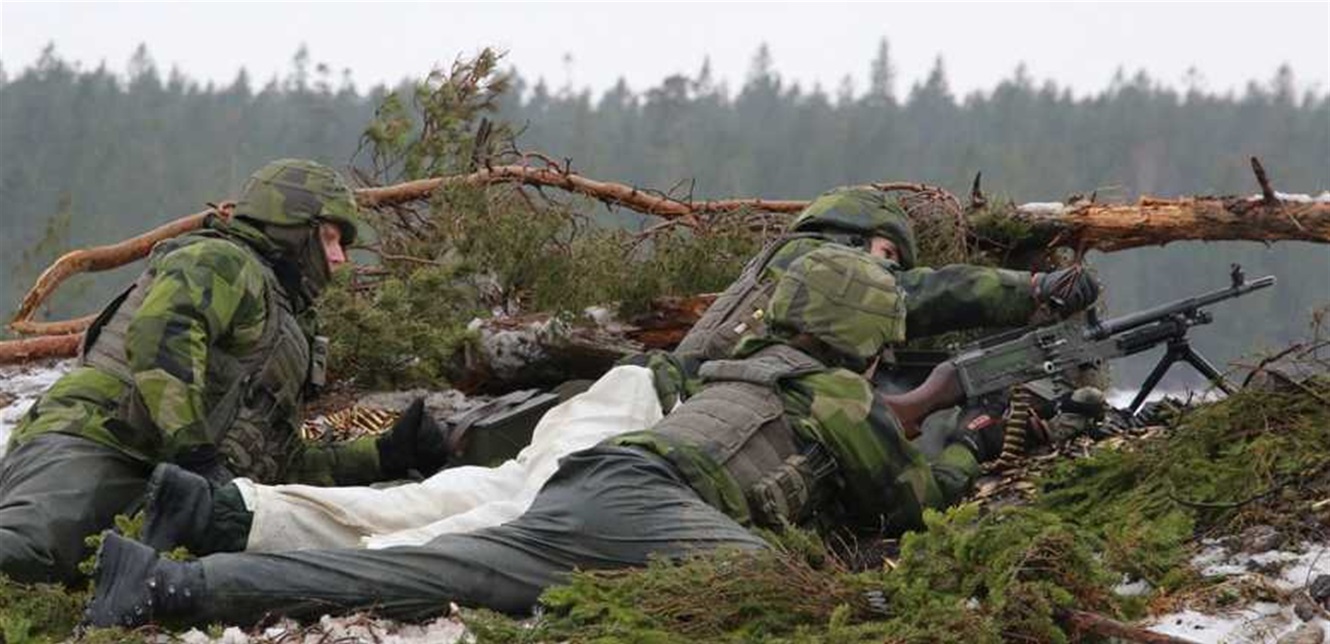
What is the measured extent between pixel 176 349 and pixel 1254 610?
3.53 m

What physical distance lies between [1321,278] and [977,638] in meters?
35.7

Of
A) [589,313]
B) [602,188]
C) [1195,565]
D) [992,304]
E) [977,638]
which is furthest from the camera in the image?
[602,188]

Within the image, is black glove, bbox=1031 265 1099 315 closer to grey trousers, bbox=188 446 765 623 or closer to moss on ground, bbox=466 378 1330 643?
moss on ground, bbox=466 378 1330 643

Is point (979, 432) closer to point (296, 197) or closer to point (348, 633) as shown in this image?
point (296, 197)

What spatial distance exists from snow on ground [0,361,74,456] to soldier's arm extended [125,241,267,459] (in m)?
2.55

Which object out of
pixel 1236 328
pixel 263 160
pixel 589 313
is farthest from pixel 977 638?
pixel 263 160

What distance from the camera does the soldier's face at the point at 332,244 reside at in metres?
7.59

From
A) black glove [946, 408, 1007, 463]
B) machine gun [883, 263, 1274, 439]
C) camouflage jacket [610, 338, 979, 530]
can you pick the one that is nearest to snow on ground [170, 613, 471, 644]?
camouflage jacket [610, 338, 979, 530]

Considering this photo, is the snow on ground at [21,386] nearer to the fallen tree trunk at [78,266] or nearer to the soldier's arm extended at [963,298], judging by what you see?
the fallen tree trunk at [78,266]

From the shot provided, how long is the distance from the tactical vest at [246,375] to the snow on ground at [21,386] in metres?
2.19

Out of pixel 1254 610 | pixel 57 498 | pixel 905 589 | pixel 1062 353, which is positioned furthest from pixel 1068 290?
pixel 57 498

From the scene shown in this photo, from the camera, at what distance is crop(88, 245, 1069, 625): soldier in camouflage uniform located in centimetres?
578

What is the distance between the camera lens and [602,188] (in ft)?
36.1

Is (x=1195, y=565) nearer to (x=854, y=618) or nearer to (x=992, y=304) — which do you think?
(x=854, y=618)
